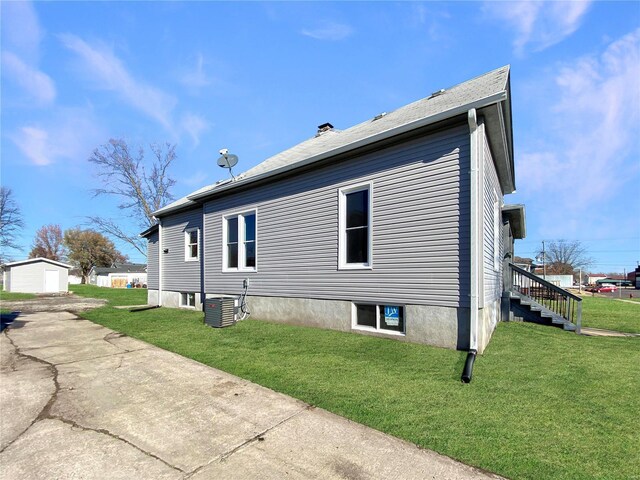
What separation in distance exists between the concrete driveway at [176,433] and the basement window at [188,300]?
7685mm

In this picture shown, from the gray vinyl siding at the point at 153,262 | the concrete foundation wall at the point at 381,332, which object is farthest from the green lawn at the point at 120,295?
the concrete foundation wall at the point at 381,332

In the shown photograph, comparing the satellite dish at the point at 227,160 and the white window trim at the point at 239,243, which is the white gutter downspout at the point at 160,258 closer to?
the white window trim at the point at 239,243

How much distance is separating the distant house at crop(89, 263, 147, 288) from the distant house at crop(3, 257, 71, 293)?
A: 1960 cm

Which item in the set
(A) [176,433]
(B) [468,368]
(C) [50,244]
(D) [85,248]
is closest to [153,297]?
(A) [176,433]

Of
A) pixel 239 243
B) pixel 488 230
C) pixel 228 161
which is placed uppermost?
pixel 228 161

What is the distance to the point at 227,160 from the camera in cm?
1102

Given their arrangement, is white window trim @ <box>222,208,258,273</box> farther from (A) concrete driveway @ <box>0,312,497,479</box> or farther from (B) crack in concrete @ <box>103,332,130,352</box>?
(A) concrete driveway @ <box>0,312,497,479</box>

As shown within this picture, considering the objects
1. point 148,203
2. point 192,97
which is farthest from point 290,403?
point 148,203

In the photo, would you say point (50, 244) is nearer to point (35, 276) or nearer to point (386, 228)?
point (35, 276)

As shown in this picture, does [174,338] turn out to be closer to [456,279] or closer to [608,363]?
[456,279]

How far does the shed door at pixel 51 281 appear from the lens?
99.3ft

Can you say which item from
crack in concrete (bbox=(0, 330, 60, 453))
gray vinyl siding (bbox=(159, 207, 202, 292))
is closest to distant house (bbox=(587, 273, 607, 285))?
gray vinyl siding (bbox=(159, 207, 202, 292))

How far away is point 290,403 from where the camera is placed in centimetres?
379

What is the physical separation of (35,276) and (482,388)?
38533 millimetres
